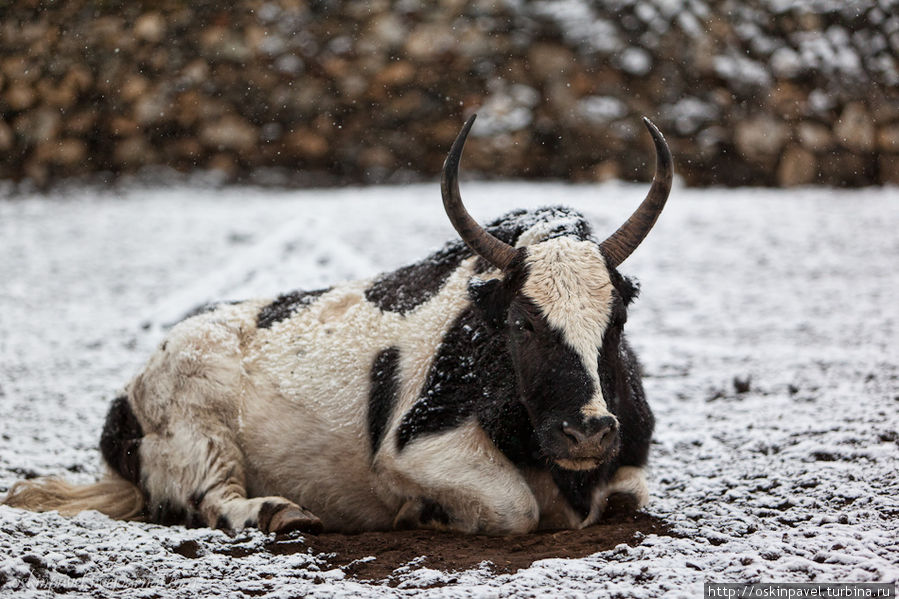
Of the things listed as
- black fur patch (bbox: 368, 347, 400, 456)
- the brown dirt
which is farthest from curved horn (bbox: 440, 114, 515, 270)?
the brown dirt

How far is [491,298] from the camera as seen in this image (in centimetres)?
404

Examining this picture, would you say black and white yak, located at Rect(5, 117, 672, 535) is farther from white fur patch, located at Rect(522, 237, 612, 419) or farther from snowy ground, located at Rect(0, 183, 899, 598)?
snowy ground, located at Rect(0, 183, 899, 598)

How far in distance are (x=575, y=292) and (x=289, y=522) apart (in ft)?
4.93

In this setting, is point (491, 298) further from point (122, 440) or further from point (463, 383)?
point (122, 440)

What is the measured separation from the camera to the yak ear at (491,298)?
4.02m

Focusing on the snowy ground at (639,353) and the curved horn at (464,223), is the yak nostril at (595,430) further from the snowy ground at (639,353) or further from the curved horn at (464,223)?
the curved horn at (464,223)

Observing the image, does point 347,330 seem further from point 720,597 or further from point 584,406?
point 720,597

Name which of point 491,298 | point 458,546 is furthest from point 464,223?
point 458,546

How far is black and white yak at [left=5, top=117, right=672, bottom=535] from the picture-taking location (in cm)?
385

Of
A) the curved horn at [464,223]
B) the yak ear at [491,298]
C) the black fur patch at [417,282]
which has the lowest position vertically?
the black fur patch at [417,282]

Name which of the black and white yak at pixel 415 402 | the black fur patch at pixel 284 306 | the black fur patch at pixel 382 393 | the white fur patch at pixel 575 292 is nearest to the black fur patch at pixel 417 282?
the black and white yak at pixel 415 402

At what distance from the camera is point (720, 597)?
3.06 meters

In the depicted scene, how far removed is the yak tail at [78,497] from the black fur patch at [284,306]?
3.31 feet

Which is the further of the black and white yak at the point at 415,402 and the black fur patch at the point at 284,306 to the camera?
the black fur patch at the point at 284,306
